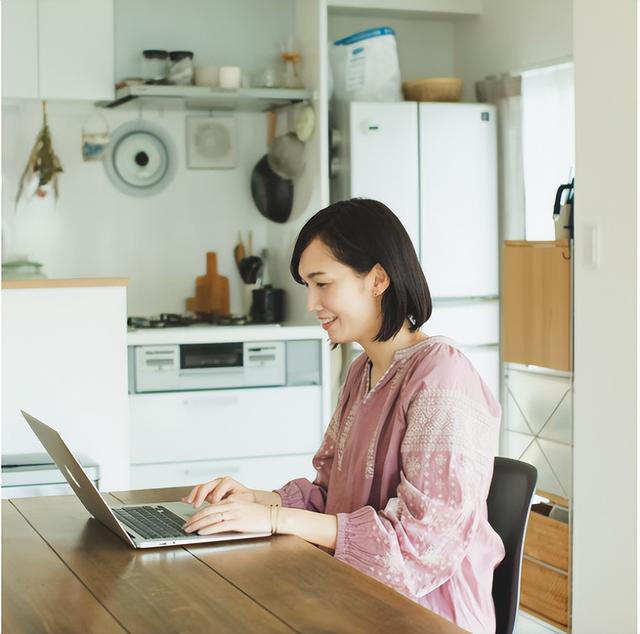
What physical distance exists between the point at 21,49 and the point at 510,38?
2.07m

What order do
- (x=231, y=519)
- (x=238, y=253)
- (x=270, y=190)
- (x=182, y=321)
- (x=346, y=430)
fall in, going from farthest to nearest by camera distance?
(x=238, y=253) → (x=270, y=190) → (x=182, y=321) → (x=346, y=430) → (x=231, y=519)

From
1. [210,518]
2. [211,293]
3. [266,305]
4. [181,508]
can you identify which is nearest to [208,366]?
[266,305]

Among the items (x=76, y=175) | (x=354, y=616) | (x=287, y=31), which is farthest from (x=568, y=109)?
(x=354, y=616)

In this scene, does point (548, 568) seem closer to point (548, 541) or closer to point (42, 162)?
point (548, 541)

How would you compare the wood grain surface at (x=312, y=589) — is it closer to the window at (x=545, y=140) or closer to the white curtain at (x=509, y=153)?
the window at (x=545, y=140)

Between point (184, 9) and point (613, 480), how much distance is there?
2.86 meters

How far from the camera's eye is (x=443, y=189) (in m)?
4.56

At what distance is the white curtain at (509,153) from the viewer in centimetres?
456

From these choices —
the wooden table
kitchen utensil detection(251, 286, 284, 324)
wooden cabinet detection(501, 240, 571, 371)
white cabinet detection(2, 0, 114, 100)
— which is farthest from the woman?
white cabinet detection(2, 0, 114, 100)

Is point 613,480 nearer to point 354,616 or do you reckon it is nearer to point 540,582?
point 540,582

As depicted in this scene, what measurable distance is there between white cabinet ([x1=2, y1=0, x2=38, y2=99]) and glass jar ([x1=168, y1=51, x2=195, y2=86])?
21.9 inches

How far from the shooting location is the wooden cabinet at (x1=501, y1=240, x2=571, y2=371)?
3.59 m

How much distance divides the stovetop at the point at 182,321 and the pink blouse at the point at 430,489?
2.59 metres

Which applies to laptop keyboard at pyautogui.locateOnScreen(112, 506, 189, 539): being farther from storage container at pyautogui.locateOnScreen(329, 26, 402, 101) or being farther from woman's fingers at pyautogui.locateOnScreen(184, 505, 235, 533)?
storage container at pyautogui.locateOnScreen(329, 26, 402, 101)
